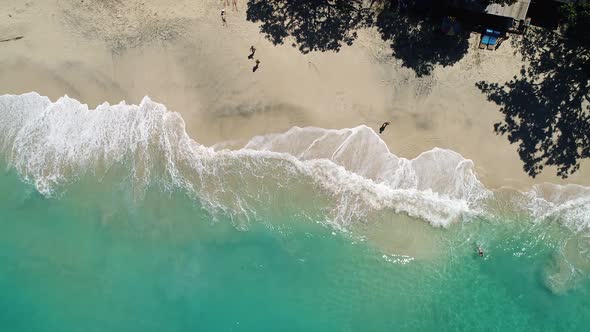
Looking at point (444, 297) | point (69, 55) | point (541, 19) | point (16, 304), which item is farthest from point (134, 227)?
point (541, 19)

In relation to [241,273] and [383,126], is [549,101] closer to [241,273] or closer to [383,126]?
[383,126]

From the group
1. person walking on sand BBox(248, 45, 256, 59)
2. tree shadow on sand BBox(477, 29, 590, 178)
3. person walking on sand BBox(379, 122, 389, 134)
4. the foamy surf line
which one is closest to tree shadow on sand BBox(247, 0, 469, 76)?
person walking on sand BBox(248, 45, 256, 59)

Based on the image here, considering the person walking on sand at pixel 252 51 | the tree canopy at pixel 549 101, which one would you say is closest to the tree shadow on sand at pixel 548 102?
the tree canopy at pixel 549 101

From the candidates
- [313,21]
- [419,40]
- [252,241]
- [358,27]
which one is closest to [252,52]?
[313,21]

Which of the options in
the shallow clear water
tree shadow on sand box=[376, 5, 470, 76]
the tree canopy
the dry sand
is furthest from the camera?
the shallow clear water

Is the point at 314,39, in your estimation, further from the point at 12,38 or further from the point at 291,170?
the point at 12,38

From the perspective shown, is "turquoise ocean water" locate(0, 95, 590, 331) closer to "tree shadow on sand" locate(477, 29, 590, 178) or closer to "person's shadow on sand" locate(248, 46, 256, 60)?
"tree shadow on sand" locate(477, 29, 590, 178)

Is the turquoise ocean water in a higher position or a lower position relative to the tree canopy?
lower
